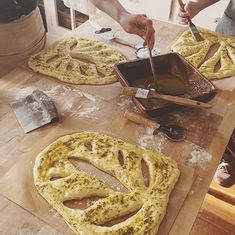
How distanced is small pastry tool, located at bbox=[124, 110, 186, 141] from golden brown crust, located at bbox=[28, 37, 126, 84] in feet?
0.92

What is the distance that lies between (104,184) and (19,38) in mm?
1020

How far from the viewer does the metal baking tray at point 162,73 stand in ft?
3.93

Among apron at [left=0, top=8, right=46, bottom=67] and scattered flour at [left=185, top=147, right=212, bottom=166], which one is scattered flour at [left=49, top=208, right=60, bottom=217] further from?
apron at [left=0, top=8, right=46, bottom=67]

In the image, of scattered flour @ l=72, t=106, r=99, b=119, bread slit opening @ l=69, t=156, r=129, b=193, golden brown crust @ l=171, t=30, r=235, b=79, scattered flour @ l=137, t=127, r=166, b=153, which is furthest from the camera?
golden brown crust @ l=171, t=30, r=235, b=79

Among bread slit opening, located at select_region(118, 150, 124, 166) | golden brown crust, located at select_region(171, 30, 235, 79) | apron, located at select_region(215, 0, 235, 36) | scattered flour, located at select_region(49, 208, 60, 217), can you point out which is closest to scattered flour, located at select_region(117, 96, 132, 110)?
bread slit opening, located at select_region(118, 150, 124, 166)

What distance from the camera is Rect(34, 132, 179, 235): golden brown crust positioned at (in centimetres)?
89

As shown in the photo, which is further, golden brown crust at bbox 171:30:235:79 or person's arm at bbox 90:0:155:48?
golden brown crust at bbox 171:30:235:79

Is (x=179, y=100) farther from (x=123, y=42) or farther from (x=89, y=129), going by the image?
(x=123, y=42)

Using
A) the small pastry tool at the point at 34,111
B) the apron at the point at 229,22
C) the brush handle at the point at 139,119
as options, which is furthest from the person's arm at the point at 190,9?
the small pastry tool at the point at 34,111

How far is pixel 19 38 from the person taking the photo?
1.64 m

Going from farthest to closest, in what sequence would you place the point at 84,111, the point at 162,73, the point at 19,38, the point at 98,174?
1. the point at 19,38
2. the point at 162,73
3. the point at 84,111
4. the point at 98,174

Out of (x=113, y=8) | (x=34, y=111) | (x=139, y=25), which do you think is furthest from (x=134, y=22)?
(x=34, y=111)

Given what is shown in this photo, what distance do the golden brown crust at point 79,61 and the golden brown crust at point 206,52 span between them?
338 millimetres

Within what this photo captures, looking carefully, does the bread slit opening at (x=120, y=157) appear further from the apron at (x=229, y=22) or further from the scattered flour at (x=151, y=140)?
the apron at (x=229, y=22)
